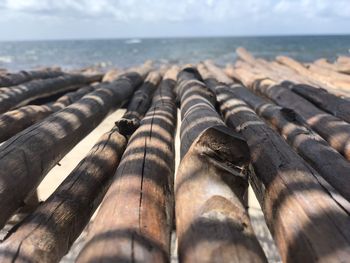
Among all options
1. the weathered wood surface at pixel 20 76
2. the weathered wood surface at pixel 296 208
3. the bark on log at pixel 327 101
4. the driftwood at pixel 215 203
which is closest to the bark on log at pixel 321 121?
the bark on log at pixel 327 101

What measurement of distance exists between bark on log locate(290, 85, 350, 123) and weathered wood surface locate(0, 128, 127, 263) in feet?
8.30

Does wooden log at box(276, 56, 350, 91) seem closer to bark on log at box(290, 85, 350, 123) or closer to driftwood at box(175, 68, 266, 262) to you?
bark on log at box(290, 85, 350, 123)

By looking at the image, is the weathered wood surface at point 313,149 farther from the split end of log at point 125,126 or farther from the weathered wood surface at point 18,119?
the weathered wood surface at point 18,119

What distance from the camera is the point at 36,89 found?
251 inches

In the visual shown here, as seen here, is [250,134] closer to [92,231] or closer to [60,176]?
[92,231]

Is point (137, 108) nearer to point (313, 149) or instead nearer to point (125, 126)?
point (125, 126)

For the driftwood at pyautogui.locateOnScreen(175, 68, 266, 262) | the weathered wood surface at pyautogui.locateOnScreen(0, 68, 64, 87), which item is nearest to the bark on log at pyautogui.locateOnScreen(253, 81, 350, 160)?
the driftwood at pyautogui.locateOnScreen(175, 68, 266, 262)

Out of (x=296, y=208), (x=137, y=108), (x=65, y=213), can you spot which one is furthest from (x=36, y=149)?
(x=137, y=108)

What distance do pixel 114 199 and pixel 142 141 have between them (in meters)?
0.98

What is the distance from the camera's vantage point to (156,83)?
7922 mm

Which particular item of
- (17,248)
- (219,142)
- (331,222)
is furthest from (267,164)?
(17,248)

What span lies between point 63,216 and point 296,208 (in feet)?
4.41

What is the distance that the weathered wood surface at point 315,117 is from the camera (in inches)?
125

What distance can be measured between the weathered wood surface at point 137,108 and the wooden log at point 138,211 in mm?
601
